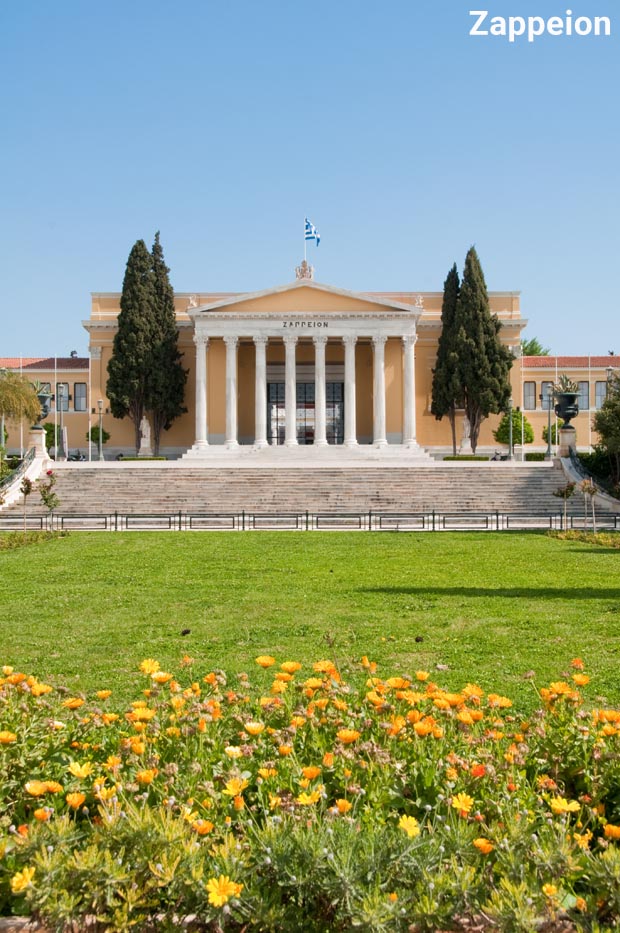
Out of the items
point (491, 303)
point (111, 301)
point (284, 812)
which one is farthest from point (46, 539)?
point (491, 303)

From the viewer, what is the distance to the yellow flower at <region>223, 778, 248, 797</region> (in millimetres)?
3435

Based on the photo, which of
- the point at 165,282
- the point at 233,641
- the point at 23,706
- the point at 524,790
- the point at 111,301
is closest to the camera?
the point at 524,790

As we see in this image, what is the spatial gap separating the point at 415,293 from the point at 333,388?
351 inches

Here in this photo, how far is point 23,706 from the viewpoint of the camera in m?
4.48

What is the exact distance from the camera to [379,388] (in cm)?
4934

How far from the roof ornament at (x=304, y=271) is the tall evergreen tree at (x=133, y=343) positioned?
349 inches

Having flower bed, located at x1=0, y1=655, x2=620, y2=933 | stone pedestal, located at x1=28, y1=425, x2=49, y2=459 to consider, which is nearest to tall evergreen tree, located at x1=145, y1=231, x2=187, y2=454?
stone pedestal, located at x1=28, y1=425, x2=49, y2=459

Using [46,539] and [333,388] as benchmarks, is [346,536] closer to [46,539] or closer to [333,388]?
[46,539]

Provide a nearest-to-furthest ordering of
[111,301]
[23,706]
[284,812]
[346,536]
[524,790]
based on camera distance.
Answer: [284,812], [524,790], [23,706], [346,536], [111,301]

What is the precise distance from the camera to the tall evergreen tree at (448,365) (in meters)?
48.8

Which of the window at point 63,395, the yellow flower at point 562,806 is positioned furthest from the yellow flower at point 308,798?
the window at point 63,395

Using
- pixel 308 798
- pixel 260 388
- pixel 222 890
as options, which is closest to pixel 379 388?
pixel 260 388

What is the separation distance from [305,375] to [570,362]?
19.4 meters

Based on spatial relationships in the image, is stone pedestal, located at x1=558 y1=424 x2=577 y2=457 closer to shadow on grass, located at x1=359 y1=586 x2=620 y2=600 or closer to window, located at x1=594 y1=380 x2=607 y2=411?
window, located at x1=594 y1=380 x2=607 y2=411
